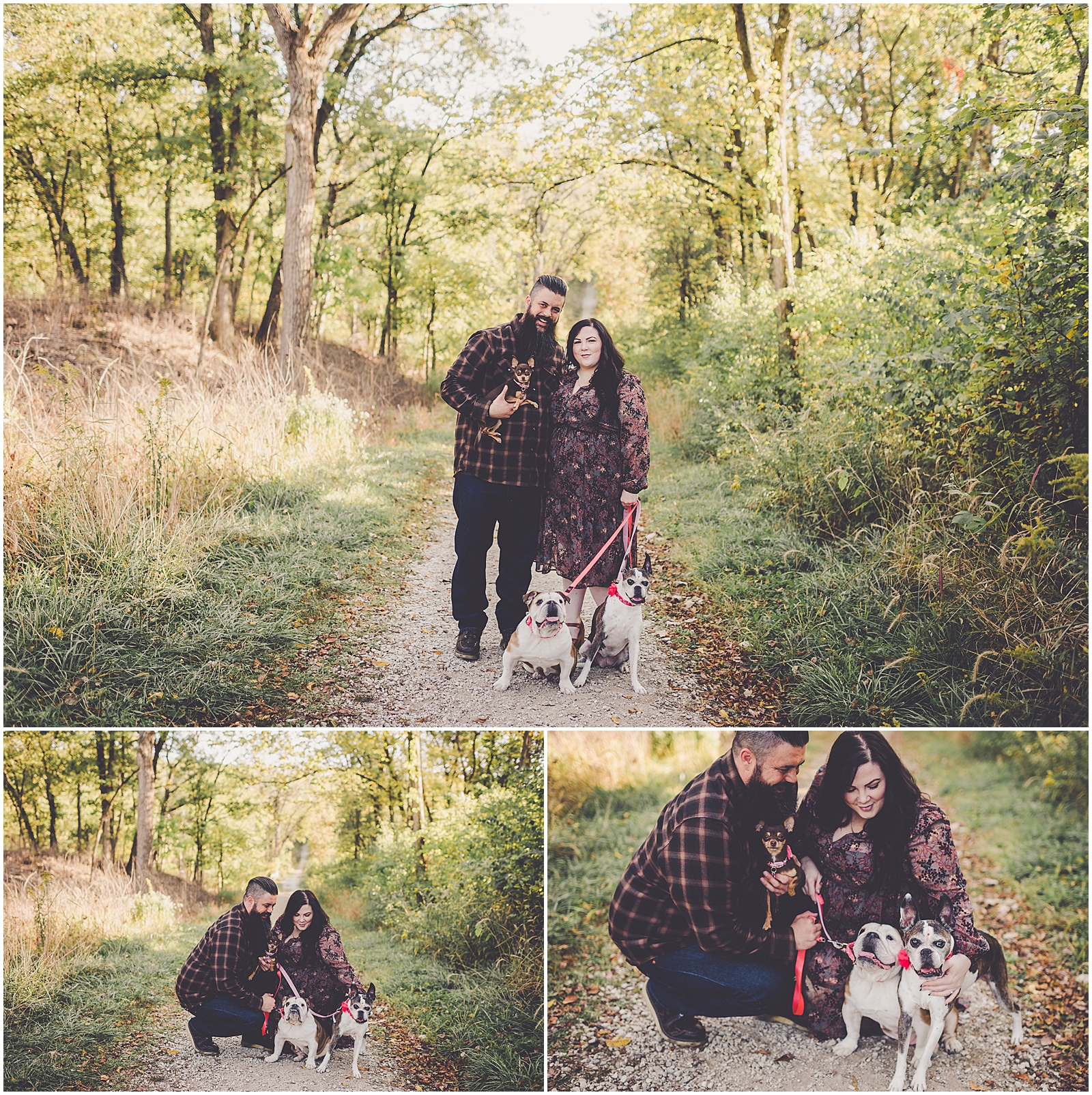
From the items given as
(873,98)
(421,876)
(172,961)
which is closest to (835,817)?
(421,876)

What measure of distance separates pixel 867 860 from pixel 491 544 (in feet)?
8.56

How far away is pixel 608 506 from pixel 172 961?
365 centimetres

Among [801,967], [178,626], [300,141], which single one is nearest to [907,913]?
[801,967]

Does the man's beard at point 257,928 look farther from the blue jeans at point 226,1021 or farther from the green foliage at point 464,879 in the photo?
the green foliage at point 464,879

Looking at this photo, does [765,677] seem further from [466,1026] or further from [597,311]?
[597,311]

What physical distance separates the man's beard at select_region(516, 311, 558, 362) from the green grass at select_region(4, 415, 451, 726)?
2.29 metres

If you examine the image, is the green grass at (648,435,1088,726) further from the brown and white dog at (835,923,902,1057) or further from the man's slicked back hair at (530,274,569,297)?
the man's slicked back hair at (530,274,569,297)

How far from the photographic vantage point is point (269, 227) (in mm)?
15602

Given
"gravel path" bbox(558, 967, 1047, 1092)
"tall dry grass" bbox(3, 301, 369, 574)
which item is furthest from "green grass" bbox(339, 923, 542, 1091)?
"tall dry grass" bbox(3, 301, 369, 574)

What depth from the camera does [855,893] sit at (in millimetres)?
3115

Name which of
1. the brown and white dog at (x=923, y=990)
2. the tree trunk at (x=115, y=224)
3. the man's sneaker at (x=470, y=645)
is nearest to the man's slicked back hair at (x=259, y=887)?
the man's sneaker at (x=470, y=645)

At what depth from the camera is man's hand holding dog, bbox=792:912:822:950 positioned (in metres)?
3.13

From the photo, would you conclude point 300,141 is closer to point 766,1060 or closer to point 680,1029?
point 680,1029

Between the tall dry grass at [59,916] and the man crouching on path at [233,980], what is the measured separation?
0.38 meters
